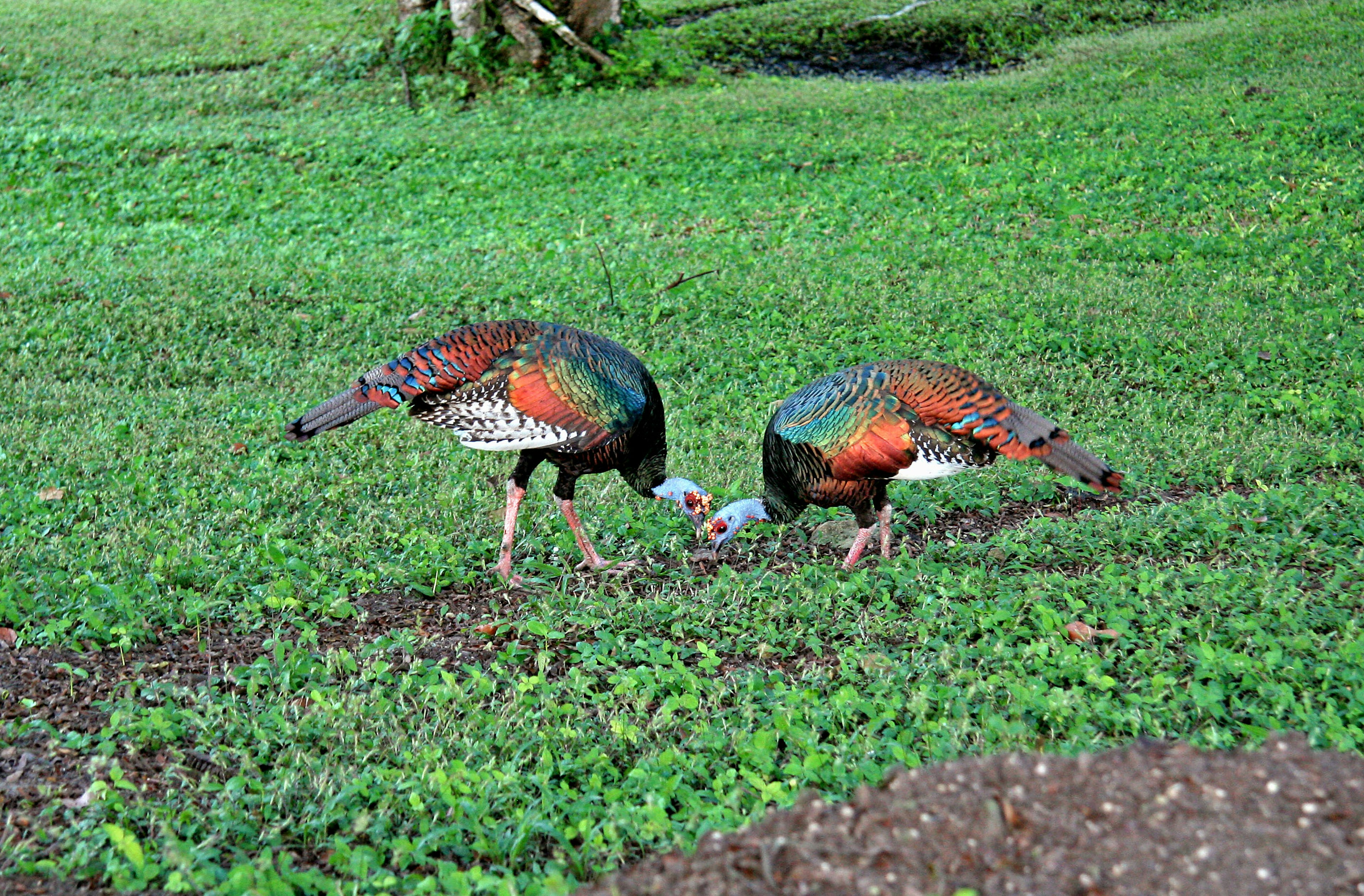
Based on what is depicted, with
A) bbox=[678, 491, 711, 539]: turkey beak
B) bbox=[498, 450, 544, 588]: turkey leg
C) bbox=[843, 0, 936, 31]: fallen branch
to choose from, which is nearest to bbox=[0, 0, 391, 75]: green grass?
bbox=[843, 0, 936, 31]: fallen branch

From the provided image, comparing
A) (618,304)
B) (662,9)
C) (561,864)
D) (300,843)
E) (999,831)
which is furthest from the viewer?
(662,9)

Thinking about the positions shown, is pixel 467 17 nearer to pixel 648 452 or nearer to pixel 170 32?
pixel 170 32

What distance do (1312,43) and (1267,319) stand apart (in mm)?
9270

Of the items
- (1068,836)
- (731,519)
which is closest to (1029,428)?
(731,519)

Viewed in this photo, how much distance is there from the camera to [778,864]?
8.31 feet

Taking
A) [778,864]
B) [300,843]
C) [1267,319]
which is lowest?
[1267,319]

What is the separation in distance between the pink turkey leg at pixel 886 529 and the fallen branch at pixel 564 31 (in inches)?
506

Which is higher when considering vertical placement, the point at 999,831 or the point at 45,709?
the point at 999,831

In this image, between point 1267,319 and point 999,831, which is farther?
point 1267,319

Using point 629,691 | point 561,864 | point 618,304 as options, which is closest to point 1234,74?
point 618,304

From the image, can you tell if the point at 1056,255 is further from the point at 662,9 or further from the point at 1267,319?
the point at 662,9

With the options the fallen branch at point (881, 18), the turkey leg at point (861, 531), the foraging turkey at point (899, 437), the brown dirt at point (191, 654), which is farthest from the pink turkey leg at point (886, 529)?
the fallen branch at point (881, 18)

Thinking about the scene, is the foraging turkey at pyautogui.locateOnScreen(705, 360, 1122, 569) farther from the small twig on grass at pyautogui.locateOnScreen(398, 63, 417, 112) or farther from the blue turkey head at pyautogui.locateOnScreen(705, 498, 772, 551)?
the small twig on grass at pyautogui.locateOnScreen(398, 63, 417, 112)

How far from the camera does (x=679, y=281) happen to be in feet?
33.2
